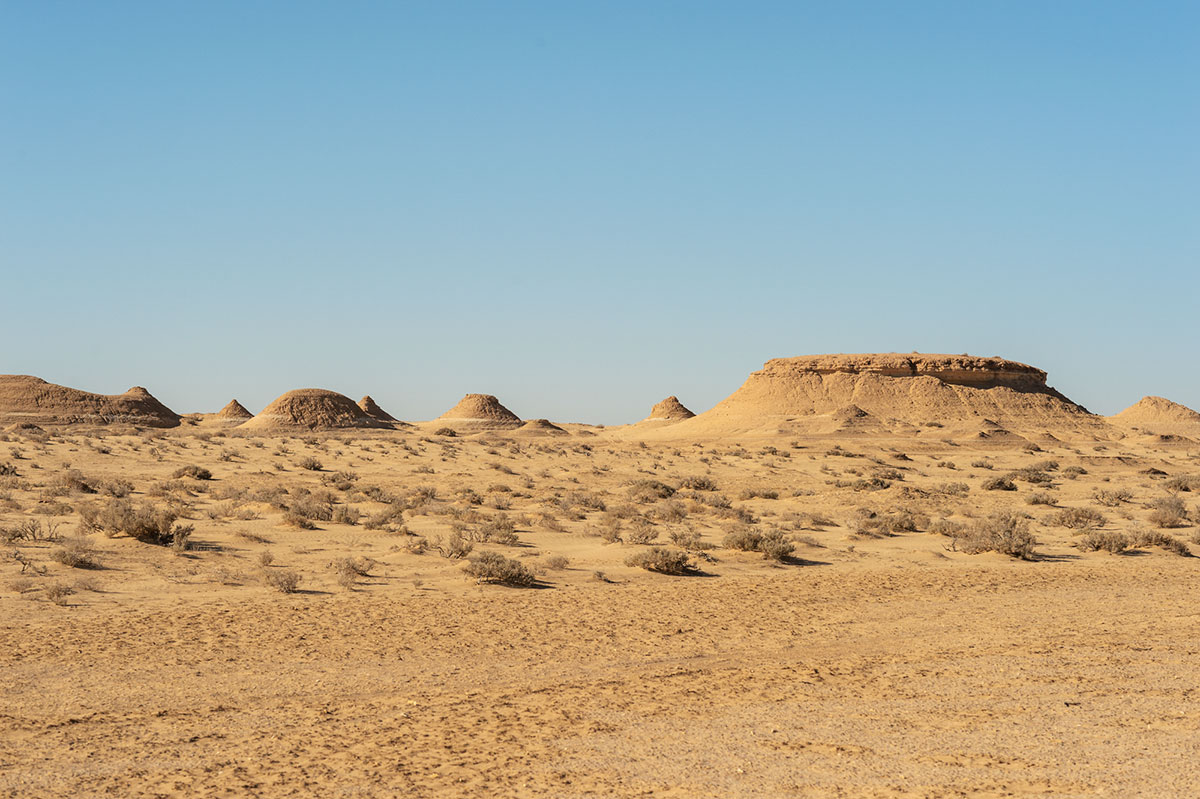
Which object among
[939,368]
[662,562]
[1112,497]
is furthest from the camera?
[939,368]

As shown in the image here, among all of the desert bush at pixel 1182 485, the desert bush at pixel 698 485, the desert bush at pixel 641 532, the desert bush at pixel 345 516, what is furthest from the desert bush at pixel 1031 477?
the desert bush at pixel 345 516

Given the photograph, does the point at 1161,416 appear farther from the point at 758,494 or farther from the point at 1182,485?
the point at 758,494

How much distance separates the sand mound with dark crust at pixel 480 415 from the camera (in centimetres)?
8575

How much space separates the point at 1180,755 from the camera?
735cm

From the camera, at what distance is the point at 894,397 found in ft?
244

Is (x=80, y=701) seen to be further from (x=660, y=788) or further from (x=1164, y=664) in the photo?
(x=1164, y=664)

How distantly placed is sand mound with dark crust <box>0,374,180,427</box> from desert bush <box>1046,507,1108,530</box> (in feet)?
198

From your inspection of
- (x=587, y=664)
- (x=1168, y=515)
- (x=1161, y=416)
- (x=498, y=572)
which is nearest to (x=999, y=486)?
(x=1168, y=515)

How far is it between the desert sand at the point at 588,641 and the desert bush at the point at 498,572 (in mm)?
53

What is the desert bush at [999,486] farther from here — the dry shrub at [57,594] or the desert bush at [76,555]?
the dry shrub at [57,594]

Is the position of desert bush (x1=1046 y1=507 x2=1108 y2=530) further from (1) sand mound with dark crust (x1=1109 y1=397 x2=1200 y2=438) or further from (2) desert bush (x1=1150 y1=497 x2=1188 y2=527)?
(1) sand mound with dark crust (x1=1109 y1=397 x2=1200 y2=438)

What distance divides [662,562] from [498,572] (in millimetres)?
2788

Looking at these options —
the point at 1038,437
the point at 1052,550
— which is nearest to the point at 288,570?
the point at 1052,550

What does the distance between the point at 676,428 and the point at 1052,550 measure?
5883 cm
